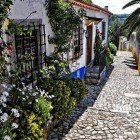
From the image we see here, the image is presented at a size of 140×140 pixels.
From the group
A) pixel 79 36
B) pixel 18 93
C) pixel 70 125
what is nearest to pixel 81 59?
pixel 79 36

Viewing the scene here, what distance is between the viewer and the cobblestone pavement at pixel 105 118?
22.0 ft

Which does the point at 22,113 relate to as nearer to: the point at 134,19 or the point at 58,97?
the point at 58,97

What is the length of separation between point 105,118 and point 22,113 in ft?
12.6

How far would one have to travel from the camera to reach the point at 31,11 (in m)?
6.72

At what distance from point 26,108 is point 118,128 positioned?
317 cm

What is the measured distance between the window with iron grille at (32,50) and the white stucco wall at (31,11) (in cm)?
28

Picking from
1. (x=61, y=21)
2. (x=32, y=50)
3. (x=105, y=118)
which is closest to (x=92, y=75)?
(x=105, y=118)

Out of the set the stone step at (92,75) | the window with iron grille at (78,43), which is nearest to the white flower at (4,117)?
the window with iron grille at (78,43)

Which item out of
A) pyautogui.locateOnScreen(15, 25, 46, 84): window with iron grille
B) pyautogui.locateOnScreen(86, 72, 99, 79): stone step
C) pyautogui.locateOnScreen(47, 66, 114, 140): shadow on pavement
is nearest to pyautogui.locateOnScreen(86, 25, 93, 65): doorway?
pyautogui.locateOnScreen(86, 72, 99, 79): stone step

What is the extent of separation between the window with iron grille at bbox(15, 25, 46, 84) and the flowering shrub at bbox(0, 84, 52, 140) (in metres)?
1.10

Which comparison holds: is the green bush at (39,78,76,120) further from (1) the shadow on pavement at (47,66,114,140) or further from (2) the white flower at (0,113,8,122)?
(2) the white flower at (0,113,8,122)

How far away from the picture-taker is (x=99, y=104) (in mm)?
9539

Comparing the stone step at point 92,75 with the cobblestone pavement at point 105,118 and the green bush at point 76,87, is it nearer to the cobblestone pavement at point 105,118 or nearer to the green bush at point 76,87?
the cobblestone pavement at point 105,118

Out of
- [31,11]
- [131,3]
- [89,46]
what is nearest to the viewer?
[31,11]
